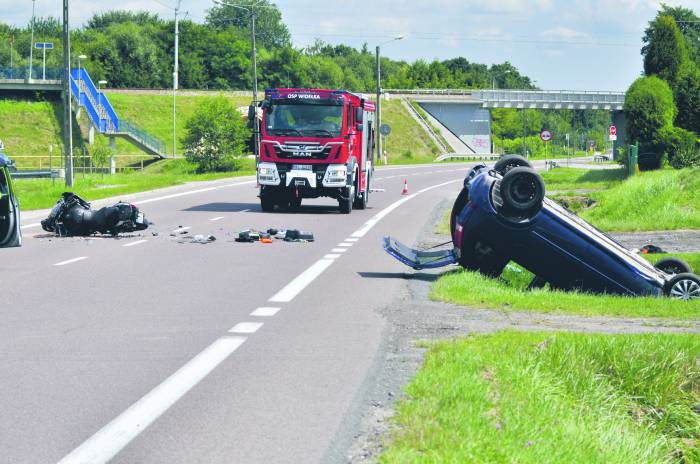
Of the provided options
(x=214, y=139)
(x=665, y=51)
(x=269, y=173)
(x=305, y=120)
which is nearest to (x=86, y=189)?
(x=269, y=173)

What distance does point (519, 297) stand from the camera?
41.0 ft

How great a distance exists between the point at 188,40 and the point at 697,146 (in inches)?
4357

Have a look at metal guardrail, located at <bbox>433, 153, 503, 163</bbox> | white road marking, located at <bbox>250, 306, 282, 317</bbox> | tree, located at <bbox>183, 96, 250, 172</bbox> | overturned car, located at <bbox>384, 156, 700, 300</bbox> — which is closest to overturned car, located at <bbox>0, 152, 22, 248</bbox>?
white road marking, located at <bbox>250, 306, 282, 317</bbox>

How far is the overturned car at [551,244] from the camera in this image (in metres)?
13.0

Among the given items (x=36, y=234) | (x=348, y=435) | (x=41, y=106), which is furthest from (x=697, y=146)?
(x=41, y=106)

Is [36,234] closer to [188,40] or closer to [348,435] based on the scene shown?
[348,435]

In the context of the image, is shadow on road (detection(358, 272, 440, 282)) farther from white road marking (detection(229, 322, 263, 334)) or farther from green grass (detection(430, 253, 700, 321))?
white road marking (detection(229, 322, 263, 334))

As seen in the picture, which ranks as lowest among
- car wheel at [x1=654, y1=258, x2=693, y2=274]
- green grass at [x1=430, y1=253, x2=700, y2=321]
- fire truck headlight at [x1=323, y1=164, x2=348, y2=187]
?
green grass at [x1=430, y1=253, x2=700, y2=321]

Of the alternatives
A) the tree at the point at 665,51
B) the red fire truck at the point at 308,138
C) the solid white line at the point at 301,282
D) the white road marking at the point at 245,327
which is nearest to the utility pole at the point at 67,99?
the red fire truck at the point at 308,138

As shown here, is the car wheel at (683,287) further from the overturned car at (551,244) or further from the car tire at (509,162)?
the car tire at (509,162)

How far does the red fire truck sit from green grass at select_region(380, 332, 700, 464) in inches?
778

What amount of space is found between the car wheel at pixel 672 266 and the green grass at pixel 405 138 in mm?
92412

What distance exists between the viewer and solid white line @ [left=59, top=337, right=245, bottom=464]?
19.7 feet

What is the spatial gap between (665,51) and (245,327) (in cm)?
4398
